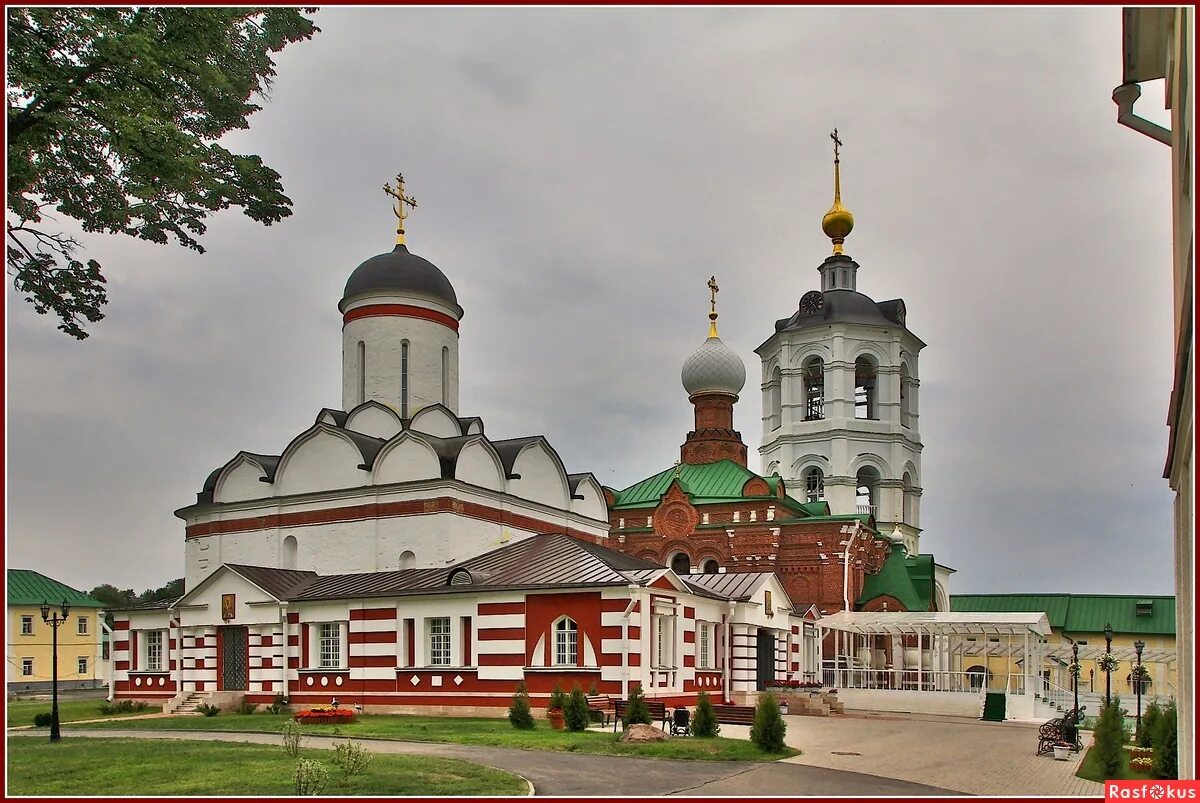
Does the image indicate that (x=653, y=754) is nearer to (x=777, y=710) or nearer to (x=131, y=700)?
(x=777, y=710)

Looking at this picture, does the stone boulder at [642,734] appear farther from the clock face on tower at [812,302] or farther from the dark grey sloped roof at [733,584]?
the clock face on tower at [812,302]

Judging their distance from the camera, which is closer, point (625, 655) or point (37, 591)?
point (625, 655)

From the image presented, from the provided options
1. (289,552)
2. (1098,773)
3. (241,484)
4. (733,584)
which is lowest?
(1098,773)

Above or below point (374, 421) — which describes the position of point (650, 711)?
below

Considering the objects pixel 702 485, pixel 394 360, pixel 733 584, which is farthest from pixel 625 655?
pixel 702 485

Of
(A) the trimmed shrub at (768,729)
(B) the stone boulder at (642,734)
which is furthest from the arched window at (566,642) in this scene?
(A) the trimmed shrub at (768,729)

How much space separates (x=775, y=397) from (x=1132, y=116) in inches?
1751

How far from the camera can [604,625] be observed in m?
24.6

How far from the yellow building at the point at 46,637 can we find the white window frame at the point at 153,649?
1836 cm

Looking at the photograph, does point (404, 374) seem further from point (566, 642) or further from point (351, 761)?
point (351, 761)

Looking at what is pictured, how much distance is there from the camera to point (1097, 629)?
183ft

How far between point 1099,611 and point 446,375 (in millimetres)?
37800

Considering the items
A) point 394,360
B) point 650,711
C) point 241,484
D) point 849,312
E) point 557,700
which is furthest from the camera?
point 849,312

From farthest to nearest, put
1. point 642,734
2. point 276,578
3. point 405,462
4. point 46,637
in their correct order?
point 46,637
point 405,462
point 276,578
point 642,734
